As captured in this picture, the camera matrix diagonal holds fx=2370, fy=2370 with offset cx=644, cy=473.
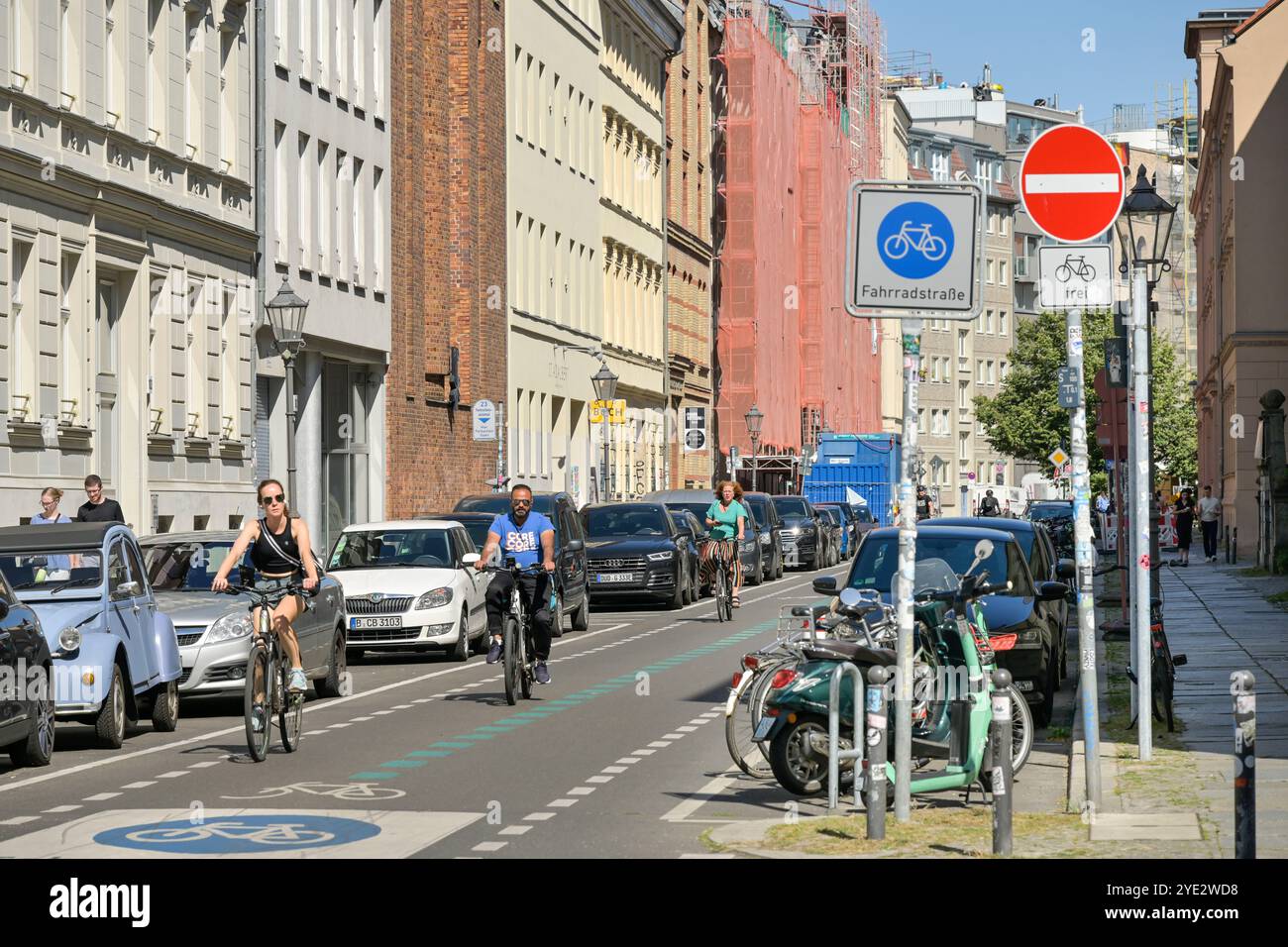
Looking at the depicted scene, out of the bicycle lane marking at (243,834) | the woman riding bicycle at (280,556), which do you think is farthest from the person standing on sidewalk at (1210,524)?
the bicycle lane marking at (243,834)

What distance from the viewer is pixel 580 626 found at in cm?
3303

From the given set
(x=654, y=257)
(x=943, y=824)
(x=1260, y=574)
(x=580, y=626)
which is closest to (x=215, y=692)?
(x=943, y=824)

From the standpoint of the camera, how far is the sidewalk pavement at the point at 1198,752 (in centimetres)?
1152

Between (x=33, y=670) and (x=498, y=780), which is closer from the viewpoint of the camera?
(x=498, y=780)

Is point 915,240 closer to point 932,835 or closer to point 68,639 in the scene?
point 932,835

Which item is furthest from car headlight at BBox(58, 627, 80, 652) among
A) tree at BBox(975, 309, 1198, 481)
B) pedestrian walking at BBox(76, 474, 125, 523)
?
tree at BBox(975, 309, 1198, 481)

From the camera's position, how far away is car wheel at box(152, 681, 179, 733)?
59.5ft

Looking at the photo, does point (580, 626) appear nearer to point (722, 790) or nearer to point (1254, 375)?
point (722, 790)

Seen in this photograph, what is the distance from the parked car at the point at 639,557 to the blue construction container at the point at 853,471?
120 ft

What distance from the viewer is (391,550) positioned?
26922 mm

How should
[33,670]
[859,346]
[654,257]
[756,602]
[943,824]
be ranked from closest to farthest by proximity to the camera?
[943,824] → [33,670] → [756,602] → [654,257] → [859,346]

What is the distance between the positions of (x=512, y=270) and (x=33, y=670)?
4236 centimetres

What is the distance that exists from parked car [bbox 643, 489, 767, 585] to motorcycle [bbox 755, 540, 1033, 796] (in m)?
32.1

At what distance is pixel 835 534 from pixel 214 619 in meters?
45.6
